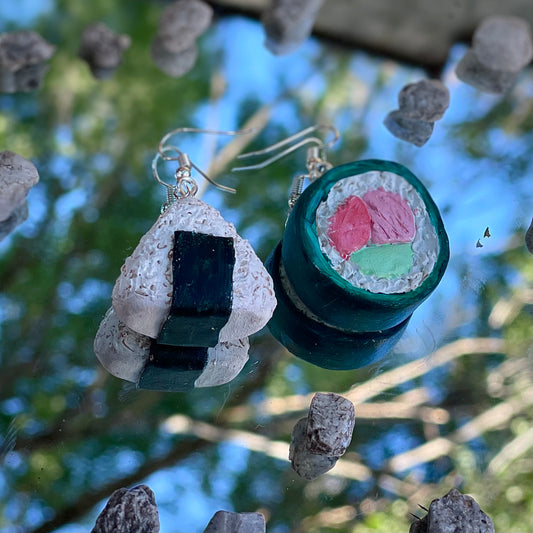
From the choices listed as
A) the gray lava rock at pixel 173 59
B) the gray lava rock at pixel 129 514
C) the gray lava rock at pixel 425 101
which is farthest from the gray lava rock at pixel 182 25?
the gray lava rock at pixel 129 514

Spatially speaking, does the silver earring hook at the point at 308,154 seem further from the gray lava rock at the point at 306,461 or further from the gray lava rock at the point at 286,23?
the gray lava rock at the point at 306,461

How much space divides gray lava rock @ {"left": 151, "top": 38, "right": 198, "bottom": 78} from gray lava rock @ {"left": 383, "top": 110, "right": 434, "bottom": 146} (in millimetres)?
286

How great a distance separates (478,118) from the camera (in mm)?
1044

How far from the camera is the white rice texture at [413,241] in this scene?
0.77 metres

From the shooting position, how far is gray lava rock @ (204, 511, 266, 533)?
27.7 inches

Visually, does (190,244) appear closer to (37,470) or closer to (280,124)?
(37,470)

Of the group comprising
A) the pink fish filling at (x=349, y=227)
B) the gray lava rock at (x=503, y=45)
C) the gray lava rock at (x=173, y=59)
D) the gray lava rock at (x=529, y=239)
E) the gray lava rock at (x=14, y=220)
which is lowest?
the gray lava rock at (x=14, y=220)

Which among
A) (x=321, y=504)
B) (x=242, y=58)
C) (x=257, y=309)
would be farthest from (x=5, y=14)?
(x=321, y=504)

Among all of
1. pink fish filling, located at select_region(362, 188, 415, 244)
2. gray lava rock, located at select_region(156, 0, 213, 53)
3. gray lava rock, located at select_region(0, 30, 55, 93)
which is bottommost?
gray lava rock, located at select_region(0, 30, 55, 93)

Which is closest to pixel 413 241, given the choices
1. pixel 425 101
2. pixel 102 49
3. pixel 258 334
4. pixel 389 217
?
pixel 389 217

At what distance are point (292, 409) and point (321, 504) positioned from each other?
10cm

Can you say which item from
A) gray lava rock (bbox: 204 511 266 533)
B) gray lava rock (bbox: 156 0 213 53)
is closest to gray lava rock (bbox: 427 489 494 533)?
gray lava rock (bbox: 204 511 266 533)

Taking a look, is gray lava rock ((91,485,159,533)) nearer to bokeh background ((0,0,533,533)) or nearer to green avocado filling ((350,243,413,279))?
bokeh background ((0,0,533,533))

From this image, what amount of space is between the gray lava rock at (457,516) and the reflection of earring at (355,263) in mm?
161
